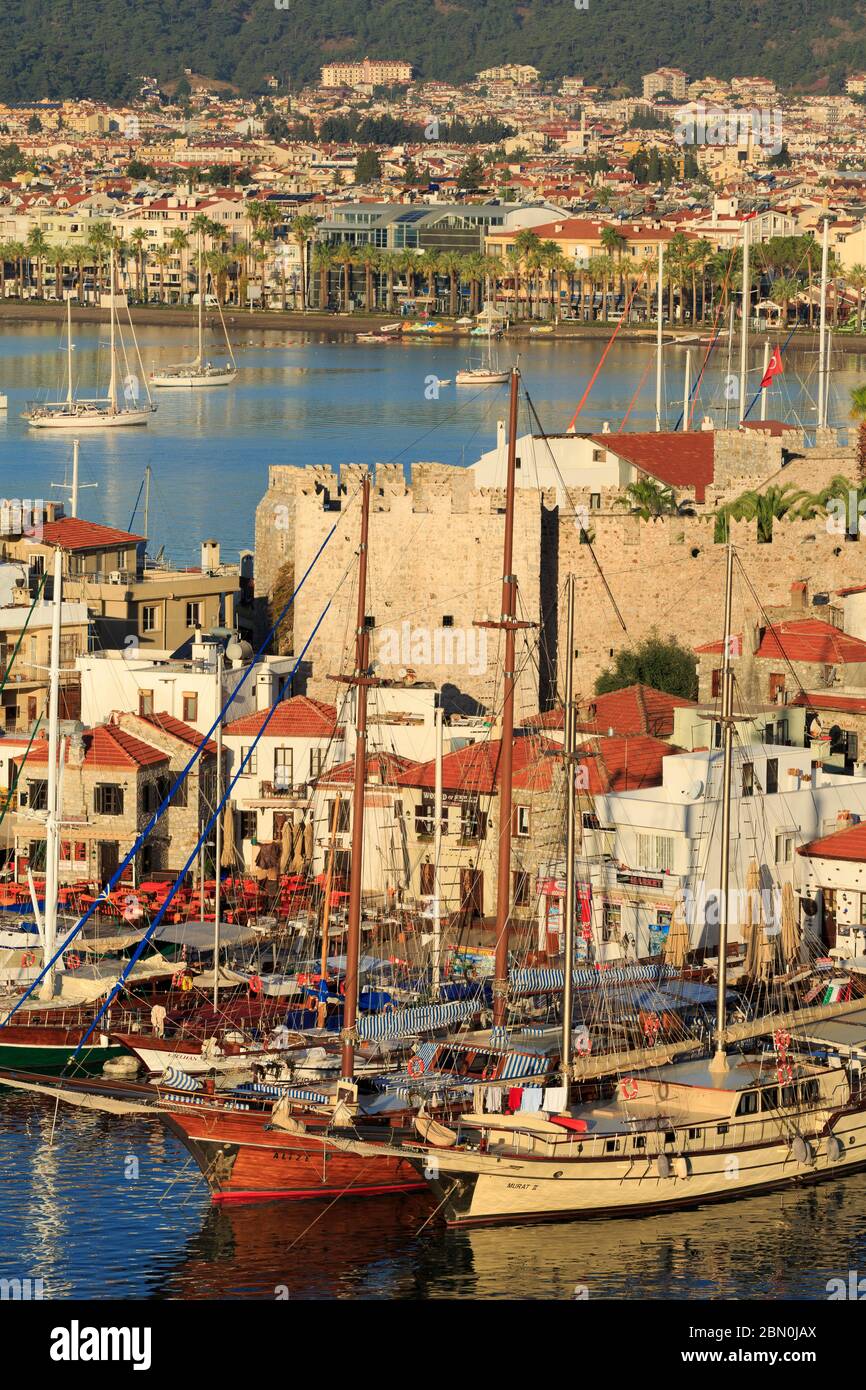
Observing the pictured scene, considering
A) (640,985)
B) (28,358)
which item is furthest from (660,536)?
(28,358)

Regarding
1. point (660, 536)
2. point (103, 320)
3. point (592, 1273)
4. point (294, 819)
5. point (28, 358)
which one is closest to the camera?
point (592, 1273)

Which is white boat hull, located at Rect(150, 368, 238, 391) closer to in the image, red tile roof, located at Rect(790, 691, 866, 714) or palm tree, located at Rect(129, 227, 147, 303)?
palm tree, located at Rect(129, 227, 147, 303)

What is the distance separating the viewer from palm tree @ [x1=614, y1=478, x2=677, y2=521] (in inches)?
1677

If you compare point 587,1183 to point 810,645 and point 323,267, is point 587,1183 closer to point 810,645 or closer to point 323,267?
point 810,645

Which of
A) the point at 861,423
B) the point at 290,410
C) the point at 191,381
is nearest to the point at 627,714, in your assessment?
the point at 861,423

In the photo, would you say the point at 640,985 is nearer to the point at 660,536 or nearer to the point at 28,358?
the point at 660,536

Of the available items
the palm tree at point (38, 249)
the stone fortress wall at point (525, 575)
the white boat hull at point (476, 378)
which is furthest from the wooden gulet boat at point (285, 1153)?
the palm tree at point (38, 249)

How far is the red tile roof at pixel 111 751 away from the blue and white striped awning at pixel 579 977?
25.7 ft

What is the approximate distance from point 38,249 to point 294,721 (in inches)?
6099

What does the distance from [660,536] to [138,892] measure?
32.9ft

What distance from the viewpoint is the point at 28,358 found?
479 feet

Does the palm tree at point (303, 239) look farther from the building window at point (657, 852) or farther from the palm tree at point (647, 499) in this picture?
the building window at point (657, 852)

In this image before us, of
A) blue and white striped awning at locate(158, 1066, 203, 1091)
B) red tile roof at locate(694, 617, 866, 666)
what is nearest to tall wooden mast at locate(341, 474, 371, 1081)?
blue and white striped awning at locate(158, 1066, 203, 1091)

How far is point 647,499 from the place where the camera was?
43.2 m
